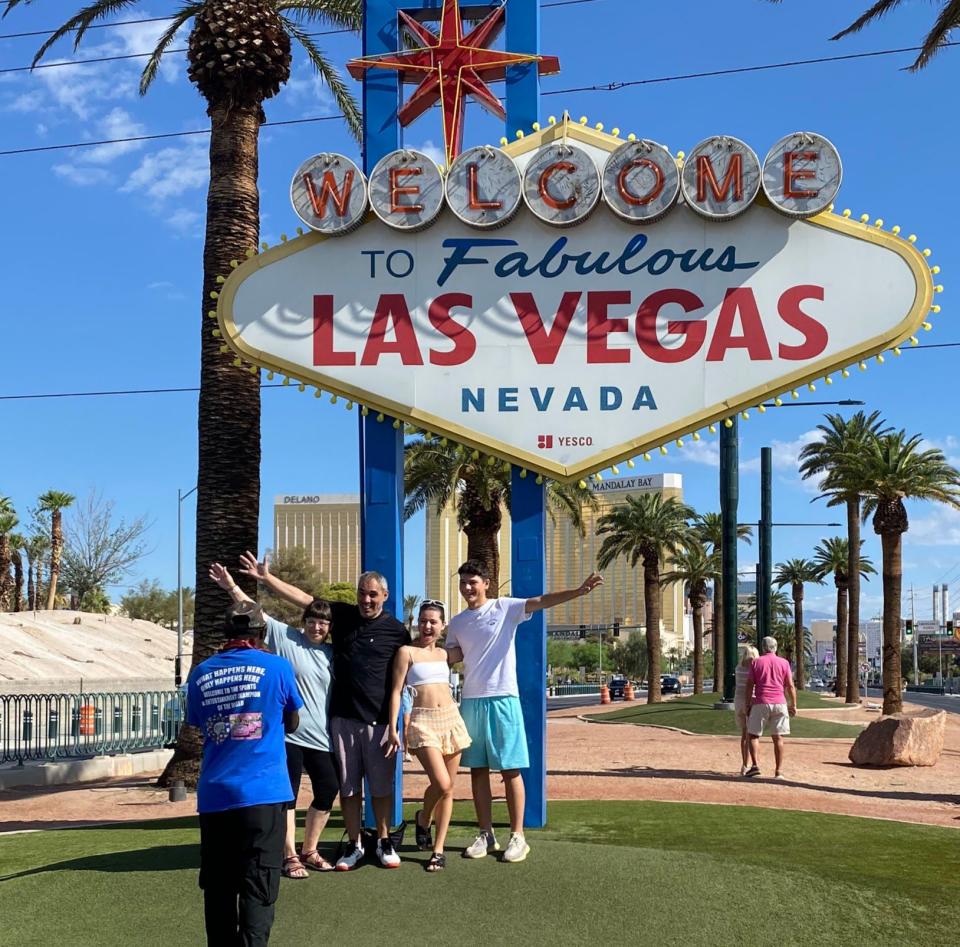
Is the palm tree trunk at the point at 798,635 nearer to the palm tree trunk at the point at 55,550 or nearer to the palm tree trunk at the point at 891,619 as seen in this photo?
the palm tree trunk at the point at 891,619

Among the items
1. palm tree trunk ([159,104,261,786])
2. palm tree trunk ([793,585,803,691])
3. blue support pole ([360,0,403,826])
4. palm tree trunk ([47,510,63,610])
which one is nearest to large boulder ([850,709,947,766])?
palm tree trunk ([159,104,261,786])

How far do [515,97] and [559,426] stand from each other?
301cm

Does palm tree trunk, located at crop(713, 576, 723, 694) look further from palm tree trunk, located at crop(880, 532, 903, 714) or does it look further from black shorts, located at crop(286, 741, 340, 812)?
black shorts, located at crop(286, 741, 340, 812)

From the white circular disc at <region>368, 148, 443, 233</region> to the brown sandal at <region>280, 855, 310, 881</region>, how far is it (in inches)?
202

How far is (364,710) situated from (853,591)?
37240 mm

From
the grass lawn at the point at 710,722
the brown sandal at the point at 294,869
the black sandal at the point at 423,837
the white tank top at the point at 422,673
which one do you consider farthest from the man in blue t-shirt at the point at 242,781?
the grass lawn at the point at 710,722

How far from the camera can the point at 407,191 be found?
956 cm

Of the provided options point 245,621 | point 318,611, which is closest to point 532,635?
point 318,611

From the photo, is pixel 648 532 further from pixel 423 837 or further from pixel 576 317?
pixel 423 837

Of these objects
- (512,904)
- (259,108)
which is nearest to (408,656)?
(512,904)

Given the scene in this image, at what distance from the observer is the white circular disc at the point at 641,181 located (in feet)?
31.0

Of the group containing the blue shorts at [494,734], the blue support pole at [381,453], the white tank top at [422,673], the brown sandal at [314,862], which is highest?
the blue support pole at [381,453]

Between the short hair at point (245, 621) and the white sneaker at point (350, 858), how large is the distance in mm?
2300

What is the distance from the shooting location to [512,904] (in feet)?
21.0
